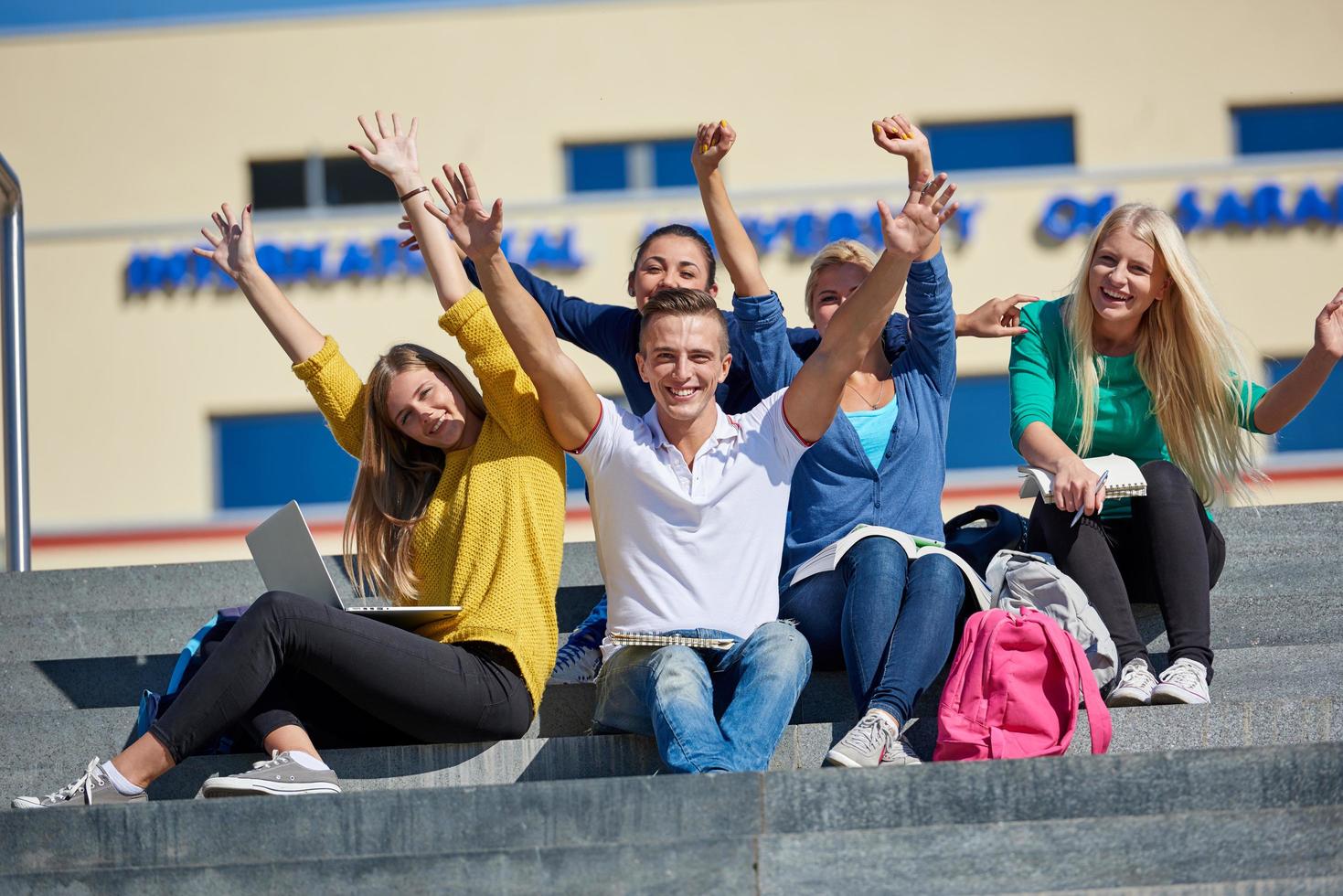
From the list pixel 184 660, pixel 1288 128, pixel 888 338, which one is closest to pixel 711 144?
pixel 888 338

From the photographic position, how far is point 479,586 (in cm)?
371

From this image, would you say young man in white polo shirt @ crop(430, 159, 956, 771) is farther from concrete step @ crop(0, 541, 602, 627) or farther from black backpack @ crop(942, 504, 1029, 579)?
concrete step @ crop(0, 541, 602, 627)

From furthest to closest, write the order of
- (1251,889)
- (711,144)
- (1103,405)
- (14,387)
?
(14,387), (1103,405), (711,144), (1251,889)

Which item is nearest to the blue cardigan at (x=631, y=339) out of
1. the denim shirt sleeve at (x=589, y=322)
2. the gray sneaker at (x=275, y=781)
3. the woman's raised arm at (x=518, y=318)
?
the denim shirt sleeve at (x=589, y=322)

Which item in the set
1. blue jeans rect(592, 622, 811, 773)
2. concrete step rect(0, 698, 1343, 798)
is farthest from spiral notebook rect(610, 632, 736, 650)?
concrete step rect(0, 698, 1343, 798)

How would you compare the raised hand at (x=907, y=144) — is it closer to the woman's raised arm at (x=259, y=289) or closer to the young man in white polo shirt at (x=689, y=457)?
the young man in white polo shirt at (x=689, y=457)

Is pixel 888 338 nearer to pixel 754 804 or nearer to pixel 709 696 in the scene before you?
pixel 709 696

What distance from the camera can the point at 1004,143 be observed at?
1427cm

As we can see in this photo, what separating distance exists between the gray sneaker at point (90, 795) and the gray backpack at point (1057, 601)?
195cm

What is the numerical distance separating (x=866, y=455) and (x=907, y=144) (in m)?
0.81

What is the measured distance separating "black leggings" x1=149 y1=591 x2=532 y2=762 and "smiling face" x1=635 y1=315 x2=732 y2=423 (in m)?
0.73

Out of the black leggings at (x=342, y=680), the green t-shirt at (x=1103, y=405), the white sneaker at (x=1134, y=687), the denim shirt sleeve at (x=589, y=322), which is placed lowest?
the white sneaker at (x=1134, y=687)

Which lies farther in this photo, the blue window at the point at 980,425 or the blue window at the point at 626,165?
the blue window at the point at 626,165

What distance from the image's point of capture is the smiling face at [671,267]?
14.6 feet
